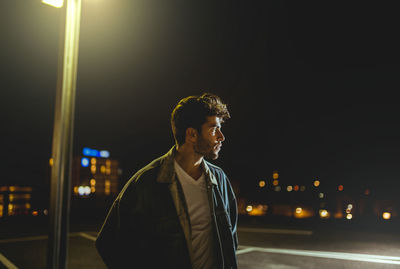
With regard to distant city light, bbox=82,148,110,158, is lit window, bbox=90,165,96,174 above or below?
below

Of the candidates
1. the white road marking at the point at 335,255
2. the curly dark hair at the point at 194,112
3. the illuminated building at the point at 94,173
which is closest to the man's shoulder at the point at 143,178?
the curly dark hair at the point at 194,112

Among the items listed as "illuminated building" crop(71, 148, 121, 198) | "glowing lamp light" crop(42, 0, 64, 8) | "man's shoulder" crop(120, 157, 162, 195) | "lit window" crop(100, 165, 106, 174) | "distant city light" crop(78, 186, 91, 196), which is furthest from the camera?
"lit window" crop(100, 165, 106, 174)

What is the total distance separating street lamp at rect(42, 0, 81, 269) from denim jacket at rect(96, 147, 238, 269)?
6.45 ft

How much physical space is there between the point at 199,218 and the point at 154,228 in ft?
1.21

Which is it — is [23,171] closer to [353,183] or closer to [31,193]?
[31,193]

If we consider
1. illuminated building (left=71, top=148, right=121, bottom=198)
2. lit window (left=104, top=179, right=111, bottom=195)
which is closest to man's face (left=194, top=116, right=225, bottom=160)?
illuminated building (left=71, top=148, right=121, bottom=198)

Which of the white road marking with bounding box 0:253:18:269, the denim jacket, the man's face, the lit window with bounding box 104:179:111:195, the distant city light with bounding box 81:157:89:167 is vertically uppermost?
the distant city light with bounding box 81:157:89:167

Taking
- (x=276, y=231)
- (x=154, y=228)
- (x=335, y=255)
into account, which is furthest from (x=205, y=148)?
(x=276, y=231)

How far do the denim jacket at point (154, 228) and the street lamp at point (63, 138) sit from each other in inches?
77.4

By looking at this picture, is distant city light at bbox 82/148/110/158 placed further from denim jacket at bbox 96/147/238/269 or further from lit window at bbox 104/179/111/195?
denim jacket at bbox 96/147/238/269

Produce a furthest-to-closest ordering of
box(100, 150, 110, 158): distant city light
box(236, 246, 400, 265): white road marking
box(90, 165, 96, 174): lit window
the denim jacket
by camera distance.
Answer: box(100, 150, 110, 158): distant city light → box(90, 165, 96, 174): lit window → box(236, 246, 400, 265): white road marking → the denim jacket

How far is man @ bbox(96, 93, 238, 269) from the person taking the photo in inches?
86.9

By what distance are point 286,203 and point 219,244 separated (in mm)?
66087

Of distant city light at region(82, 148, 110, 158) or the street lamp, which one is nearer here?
the street lamp
